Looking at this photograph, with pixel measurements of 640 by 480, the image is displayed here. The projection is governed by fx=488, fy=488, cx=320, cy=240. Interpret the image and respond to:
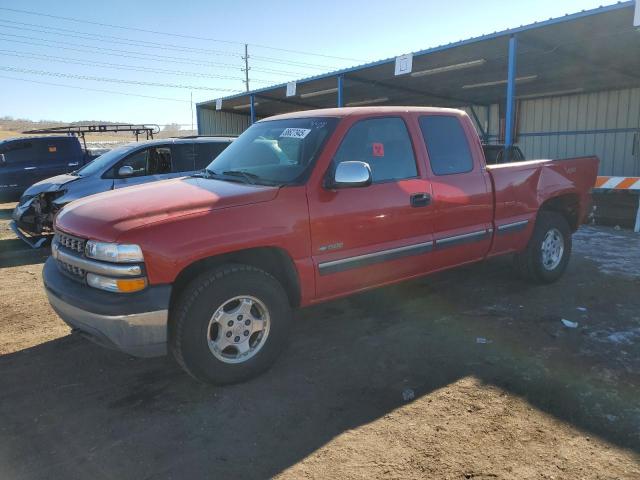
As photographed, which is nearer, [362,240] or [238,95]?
[362,240]

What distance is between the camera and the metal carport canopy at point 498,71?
918 cm

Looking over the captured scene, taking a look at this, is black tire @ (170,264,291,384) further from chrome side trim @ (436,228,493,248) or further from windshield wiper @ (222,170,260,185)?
chrome side trim @ (436,228,493,248)

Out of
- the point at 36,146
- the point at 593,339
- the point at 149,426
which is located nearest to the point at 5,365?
the point at 149,426

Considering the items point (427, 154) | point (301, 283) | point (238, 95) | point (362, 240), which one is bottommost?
point (301, 283)

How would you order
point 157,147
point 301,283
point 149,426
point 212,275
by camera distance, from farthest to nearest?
point 157,147
point 301,283
point 212,275
point 149,426

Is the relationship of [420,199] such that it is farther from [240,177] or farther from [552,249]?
[552,249]

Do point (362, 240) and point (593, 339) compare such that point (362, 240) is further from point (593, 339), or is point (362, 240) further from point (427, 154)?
point (593, 339)

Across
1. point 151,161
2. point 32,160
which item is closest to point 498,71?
point 151,161

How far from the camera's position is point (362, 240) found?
12.6ft

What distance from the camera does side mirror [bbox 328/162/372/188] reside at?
3.53 m

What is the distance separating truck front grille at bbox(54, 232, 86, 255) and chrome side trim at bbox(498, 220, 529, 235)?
150 inches

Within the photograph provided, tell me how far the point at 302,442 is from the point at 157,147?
22.1 feet

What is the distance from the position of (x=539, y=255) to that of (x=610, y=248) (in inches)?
122

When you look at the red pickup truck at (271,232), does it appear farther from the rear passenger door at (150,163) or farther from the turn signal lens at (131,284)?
the rear passenger door at (150,163)
